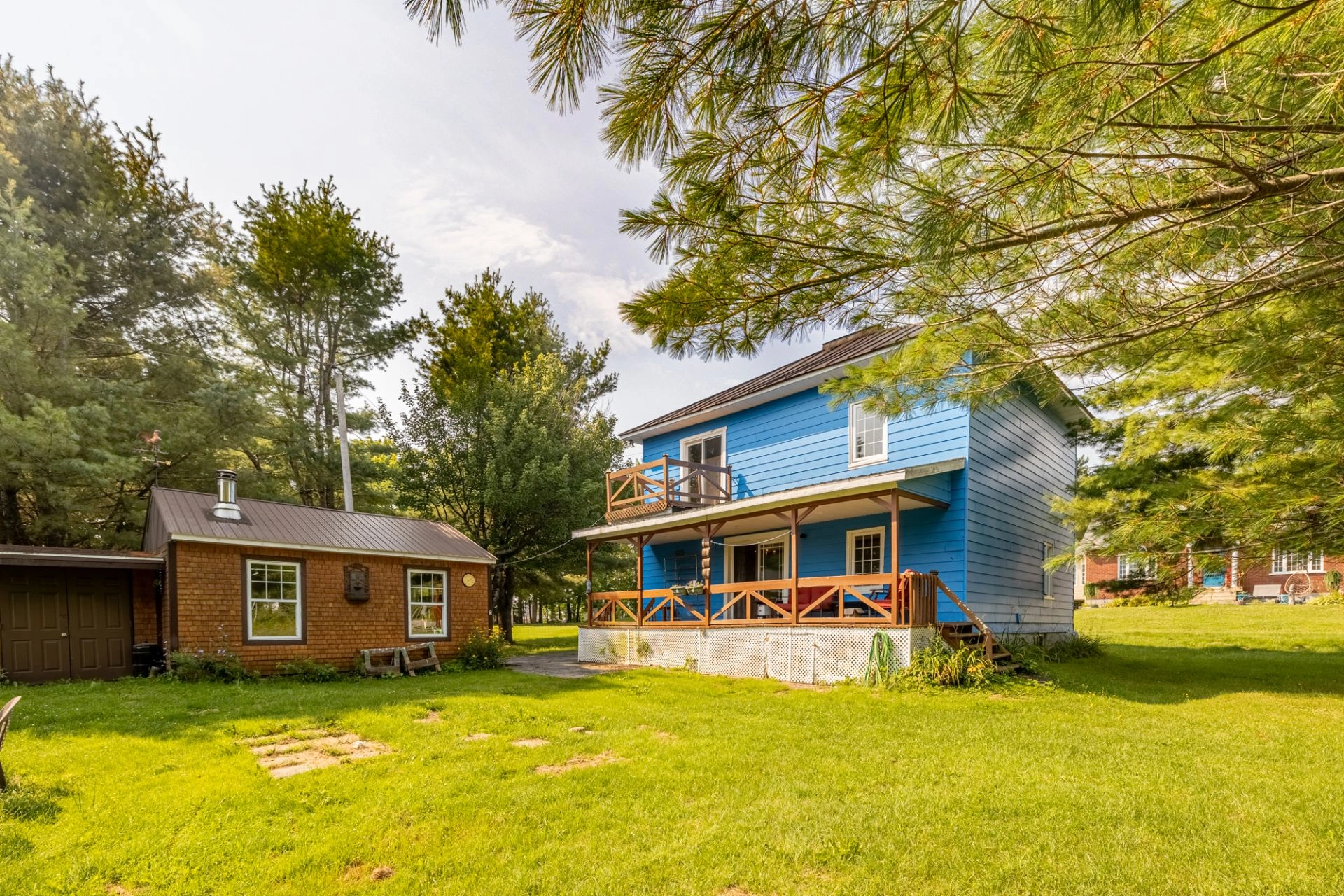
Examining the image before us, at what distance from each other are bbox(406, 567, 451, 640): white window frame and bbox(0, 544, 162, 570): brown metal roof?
13.4 ft

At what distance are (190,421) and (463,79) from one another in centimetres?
1754

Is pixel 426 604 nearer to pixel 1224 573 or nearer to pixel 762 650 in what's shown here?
pixel 762 650

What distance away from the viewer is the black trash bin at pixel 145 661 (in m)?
10.5

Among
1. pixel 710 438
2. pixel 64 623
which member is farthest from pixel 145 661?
pixel 710 438

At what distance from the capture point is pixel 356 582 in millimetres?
12008

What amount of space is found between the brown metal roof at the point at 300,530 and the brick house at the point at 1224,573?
12.2 meters

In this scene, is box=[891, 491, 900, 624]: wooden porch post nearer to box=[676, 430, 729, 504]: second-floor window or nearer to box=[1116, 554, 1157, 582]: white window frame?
box=[1116, 554, 1157, 582]: white window frame

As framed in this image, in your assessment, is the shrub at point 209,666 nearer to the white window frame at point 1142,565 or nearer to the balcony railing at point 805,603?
the balcony railing at point 805,603

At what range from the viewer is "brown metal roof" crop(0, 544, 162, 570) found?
9383mm

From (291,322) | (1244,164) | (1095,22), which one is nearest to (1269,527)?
(1244,164)

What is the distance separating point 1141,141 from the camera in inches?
126

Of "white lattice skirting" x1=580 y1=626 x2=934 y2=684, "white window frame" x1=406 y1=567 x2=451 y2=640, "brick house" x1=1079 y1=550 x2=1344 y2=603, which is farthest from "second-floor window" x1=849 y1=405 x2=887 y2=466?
"white window frame" x1=406 y1=567 x2=451 y2=640

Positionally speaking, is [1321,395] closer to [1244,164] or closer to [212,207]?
[1244,164]

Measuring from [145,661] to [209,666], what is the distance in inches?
62.3
